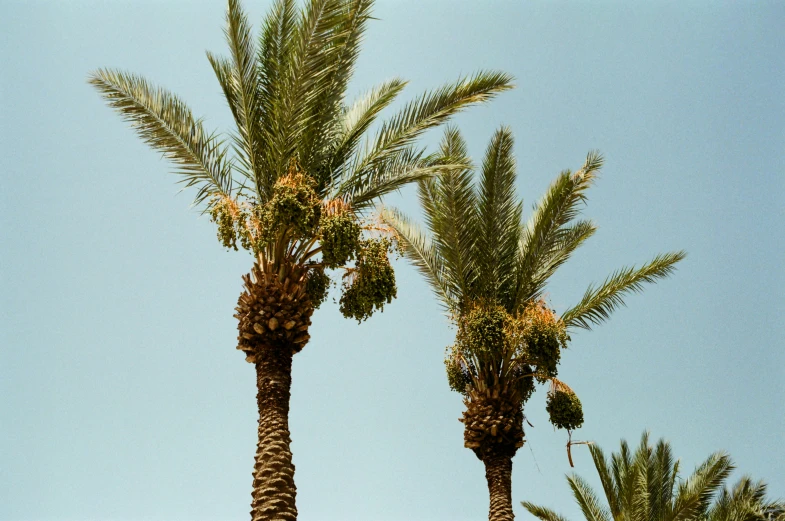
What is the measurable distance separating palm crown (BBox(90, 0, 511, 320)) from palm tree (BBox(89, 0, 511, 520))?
2 cm

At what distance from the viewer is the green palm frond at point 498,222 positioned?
54.6ft

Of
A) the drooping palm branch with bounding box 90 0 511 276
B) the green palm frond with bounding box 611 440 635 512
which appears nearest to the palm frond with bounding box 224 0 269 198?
the drooping palm branch with bounding box 90 0 511 276

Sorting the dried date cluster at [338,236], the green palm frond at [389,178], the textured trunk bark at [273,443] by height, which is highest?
the green palm frond at [389,178]

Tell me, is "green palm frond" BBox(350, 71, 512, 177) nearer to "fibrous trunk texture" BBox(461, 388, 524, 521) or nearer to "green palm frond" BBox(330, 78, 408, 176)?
"green palm frond" BBox(330, 78, 408, 176)

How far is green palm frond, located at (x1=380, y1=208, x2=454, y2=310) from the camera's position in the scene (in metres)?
17.6

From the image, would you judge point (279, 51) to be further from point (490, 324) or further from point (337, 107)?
point (490, 324)

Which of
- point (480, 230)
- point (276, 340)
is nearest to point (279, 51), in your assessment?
point (276, 340)

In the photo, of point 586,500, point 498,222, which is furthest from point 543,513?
point 498,222

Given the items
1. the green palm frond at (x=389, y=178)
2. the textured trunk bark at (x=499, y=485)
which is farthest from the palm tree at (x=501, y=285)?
the green palm frond at (x=389, y=178)

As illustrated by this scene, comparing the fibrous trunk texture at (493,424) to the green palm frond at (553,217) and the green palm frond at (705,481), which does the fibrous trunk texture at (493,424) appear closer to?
the green palm frond at (553,217)

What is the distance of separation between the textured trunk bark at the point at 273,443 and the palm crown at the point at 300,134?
145cm

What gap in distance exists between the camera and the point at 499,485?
15578 mm

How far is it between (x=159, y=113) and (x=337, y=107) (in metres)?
2.78

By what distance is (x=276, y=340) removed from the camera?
11555 millimetres
